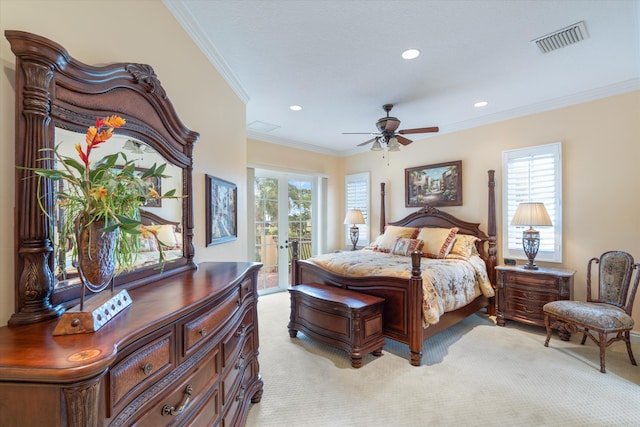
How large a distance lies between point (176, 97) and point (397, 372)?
9.53 feet

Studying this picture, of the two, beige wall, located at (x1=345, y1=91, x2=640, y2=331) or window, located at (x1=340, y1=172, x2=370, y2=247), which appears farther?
window, located at (x1=340, y1=172, x2=370, y2=247)

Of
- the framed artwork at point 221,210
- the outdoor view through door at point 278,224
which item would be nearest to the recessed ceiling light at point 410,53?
the framed artwork at point 221,210

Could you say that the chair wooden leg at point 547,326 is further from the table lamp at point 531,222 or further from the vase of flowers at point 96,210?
the vase of flowers at point 96,210

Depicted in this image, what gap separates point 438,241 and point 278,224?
2825mm

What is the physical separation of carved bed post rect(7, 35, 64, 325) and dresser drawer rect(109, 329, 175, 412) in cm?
34

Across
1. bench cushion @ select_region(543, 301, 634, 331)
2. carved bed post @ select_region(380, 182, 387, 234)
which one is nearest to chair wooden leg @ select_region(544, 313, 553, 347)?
bench cushion @ select_region(543, 301, 634, 331)

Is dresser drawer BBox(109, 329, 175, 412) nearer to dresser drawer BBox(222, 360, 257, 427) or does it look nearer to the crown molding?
dresser drawer BBox(222, 360, 257, 427)

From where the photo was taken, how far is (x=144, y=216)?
1531 millimetres

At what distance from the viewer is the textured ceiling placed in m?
2.06

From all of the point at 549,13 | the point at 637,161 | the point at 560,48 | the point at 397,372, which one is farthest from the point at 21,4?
the point at 637,161

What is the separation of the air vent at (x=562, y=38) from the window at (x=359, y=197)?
365cm

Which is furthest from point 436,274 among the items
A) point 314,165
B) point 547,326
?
point 314,165

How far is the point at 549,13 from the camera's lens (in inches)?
82.7

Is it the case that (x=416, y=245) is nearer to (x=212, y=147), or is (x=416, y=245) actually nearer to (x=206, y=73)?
(x=212, y=147)
